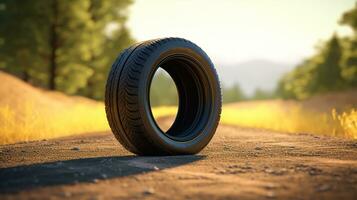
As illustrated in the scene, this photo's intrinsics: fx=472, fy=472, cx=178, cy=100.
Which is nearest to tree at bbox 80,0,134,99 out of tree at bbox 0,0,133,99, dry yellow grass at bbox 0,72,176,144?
tree at bbox 0,0,133,99

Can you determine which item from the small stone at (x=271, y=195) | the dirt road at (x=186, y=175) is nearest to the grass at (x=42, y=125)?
the dirt road at (x=186, y=175)

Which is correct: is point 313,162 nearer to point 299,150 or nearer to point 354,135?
point 299,150

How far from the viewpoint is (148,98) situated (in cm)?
624

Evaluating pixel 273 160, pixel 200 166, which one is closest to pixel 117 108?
pixel 200 166

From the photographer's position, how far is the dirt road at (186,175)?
3.86m

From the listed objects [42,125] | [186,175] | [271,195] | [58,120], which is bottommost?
[271,195]

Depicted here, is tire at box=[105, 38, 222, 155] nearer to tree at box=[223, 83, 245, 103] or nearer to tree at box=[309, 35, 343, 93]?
tree at box=[309, 35, 343, 93]

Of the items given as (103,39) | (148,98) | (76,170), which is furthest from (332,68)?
(76,170)

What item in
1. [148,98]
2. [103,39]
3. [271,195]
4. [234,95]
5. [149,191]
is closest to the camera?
[271,195]

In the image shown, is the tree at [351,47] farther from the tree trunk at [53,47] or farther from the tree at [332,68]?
the tree trunk at [53,47]

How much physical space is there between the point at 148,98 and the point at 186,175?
1.87 metres

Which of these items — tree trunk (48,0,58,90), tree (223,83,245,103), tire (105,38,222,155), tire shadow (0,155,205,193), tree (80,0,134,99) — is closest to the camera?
tire shadow (0,155,205,193)

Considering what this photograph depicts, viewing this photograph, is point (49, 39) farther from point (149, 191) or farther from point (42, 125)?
point (149, 191)

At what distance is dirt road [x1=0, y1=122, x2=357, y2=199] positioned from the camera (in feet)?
12.7
